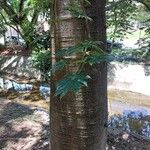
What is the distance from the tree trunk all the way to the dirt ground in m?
1.70

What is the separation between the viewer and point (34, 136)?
466cm

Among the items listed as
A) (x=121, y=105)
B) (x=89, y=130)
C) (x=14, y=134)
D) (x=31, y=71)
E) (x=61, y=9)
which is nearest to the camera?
(x=61, y=9)

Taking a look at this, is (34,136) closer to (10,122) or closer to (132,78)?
(10,122)

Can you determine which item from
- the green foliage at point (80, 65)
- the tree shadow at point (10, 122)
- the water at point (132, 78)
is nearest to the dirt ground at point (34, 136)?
the tree shadow at point (10, 122)

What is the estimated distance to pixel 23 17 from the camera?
15602mm

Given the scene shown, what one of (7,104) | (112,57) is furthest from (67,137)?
(7,104)

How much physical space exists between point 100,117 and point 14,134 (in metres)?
2.80

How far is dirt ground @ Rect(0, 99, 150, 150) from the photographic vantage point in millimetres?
4324

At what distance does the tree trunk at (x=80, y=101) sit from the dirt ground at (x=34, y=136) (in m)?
1.70

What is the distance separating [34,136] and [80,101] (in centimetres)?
254

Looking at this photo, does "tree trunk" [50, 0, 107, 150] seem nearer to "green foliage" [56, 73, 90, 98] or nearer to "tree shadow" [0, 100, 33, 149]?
"green foliage" [56, 73, 90, 98]

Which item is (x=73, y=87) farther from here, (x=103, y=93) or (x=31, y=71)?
(x=31, y=71)

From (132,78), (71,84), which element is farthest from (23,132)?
(132,78)

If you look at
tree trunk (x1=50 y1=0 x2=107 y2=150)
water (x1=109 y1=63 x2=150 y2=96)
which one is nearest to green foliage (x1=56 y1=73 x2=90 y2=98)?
tree trunk (x1=50 y1=0 x2=107 y2=150)
